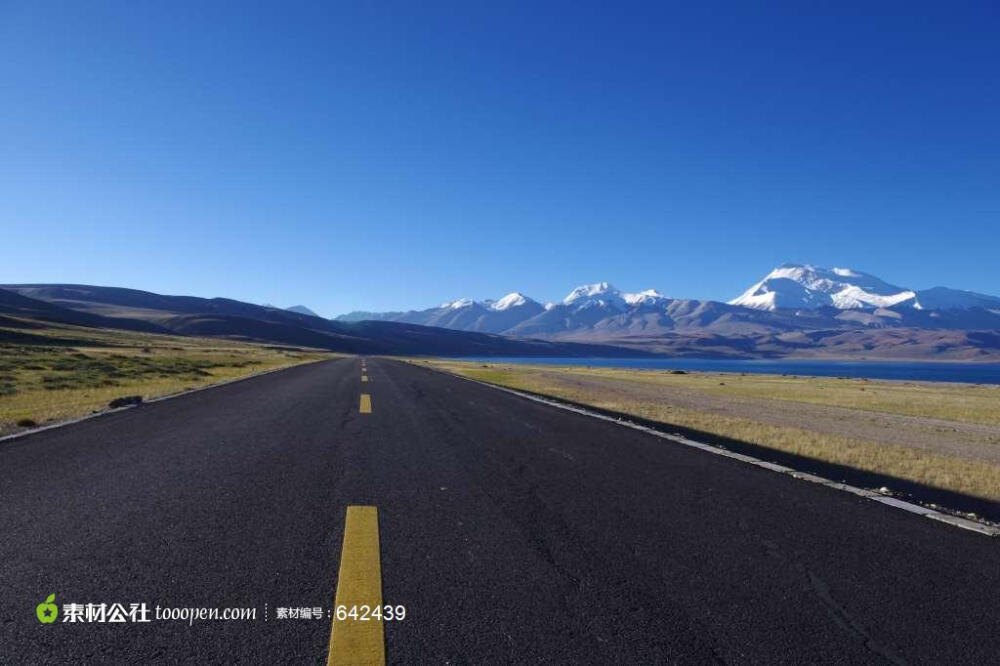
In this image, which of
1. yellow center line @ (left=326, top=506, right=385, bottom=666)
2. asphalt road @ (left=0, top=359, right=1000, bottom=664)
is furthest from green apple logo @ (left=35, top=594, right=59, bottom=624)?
yellow center line @ (left=326, top=506, right=385, bottom=666)

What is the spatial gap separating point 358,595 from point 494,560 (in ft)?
3.89

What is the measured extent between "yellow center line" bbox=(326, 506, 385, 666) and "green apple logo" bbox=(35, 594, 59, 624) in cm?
172

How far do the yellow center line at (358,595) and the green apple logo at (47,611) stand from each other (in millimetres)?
1718

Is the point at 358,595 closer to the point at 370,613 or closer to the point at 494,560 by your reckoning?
the point at 370,613

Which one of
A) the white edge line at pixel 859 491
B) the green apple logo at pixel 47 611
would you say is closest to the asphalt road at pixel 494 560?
the green apple logo at pixel 47 611

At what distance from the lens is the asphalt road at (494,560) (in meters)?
3.24

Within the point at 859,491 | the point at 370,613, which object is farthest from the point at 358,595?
the point at 859,491

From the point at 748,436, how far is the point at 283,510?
1174cm

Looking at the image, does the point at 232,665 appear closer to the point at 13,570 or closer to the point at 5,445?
the point at 13,570

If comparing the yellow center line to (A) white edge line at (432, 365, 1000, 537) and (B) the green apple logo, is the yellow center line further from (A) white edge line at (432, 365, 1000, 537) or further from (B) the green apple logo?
(A) white edge line at (432, 365, 1000, 537)

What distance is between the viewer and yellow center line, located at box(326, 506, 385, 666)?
3.03 m

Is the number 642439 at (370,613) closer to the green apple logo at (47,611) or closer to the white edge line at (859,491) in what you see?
the green apple logo at (47,611)

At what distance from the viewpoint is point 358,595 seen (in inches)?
148

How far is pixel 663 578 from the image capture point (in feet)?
13.7
